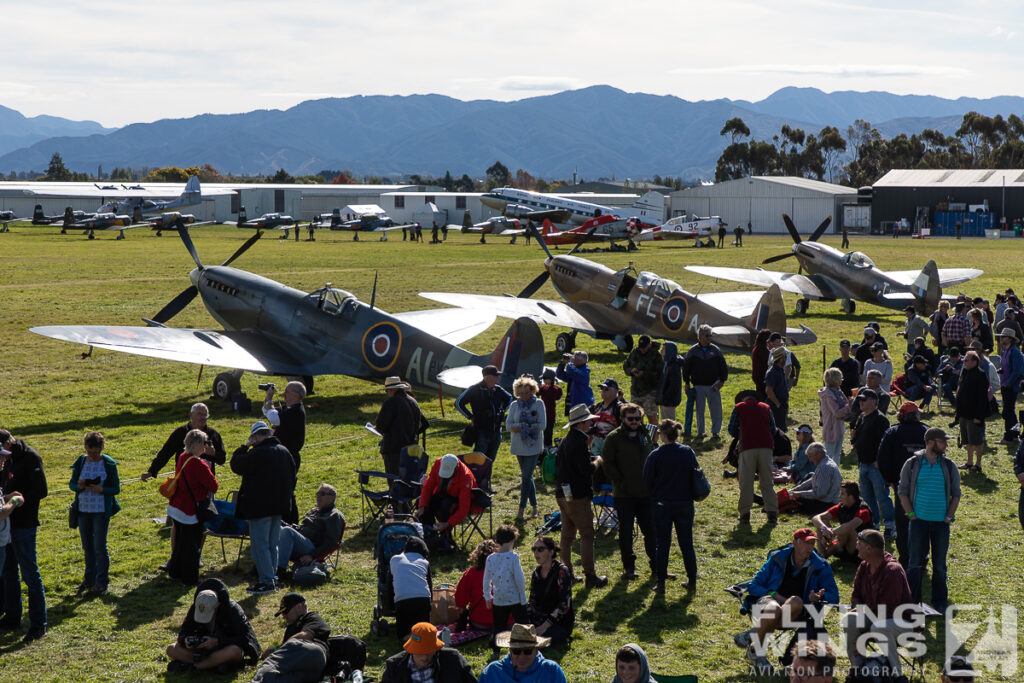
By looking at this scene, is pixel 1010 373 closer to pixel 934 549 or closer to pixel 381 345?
pixel 934 549

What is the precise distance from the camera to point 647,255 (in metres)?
52.5

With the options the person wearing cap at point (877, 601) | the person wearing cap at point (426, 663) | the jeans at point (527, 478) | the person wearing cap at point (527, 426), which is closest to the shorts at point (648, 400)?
the jeans at point (527, 478)

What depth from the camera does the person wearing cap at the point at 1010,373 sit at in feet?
41.7

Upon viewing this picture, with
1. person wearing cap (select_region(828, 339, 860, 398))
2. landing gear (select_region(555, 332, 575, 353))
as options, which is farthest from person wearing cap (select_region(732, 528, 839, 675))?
landing gear (select_region(555, 332, 575, 353))

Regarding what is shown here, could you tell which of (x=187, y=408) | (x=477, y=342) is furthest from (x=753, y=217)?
(x=187, y=408)

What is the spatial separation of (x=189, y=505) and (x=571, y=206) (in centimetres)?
6005

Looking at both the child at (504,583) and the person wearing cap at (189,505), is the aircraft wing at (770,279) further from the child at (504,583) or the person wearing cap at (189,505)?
the child at (504,583)

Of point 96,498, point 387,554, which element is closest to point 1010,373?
point 387,554

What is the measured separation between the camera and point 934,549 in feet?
25.2

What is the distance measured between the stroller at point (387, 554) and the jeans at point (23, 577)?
253 cm

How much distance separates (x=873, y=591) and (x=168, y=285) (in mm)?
31652

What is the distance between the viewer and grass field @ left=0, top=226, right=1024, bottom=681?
7.21 metres

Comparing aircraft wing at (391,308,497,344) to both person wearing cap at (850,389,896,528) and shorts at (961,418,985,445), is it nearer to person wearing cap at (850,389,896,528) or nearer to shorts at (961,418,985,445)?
shorts at (961,418,985,445)

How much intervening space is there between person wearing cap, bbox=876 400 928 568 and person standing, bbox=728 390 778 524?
154 cm
